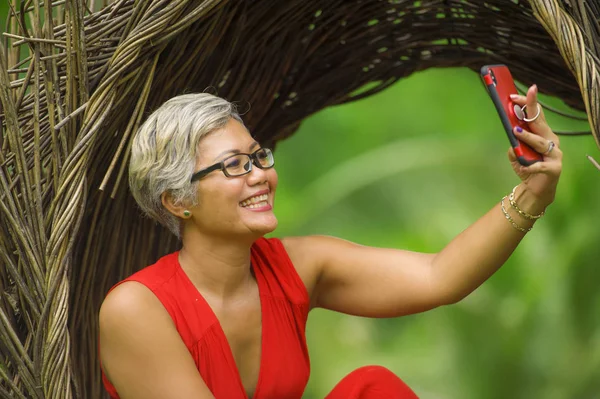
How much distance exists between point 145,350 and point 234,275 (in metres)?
0.19

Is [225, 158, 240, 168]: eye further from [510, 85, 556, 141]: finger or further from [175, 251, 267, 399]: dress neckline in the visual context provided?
[510, 85, 556, 141]: finger

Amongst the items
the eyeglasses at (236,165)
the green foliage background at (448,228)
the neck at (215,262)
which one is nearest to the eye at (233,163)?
the eyeglasses at (236,165)

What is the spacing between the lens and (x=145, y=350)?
4.38 ft

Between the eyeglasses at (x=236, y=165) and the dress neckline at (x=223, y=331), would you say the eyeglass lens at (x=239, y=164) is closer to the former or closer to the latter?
the eyeglasses at (x=236, y=165)

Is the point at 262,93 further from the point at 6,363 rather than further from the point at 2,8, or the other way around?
the point at 2,8

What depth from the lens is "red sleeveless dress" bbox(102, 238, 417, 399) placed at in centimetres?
139

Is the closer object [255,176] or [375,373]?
[255,176]

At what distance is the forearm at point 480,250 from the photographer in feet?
4.29

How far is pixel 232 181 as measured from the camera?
135 centimetres

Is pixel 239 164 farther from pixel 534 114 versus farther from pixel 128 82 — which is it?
pixel 534 114

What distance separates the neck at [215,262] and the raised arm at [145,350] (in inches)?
3.5

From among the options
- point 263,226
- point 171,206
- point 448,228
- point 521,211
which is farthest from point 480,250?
point 448,228

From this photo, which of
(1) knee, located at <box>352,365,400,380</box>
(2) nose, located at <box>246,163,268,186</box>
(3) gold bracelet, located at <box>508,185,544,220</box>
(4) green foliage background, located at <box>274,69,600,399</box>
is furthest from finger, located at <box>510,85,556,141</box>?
(4) green foliage background, located at <box>274,69,600,399</box>

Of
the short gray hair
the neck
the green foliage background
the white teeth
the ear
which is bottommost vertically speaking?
the green foliage background
